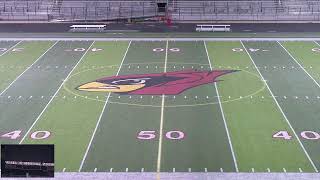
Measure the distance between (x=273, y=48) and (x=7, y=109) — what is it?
46.9 feet

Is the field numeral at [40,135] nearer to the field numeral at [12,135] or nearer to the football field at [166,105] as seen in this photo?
the football field at [166,105]

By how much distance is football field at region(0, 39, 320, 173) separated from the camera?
15.1 metres

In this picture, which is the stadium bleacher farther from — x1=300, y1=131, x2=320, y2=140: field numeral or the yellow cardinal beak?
x1=300, y1=131, x2=320, y2=140: field numeral

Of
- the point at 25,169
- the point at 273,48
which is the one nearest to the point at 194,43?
the point at 273,48

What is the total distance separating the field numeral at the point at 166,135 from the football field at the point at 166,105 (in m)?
0.03

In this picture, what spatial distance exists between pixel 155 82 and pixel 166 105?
2843 millimetres

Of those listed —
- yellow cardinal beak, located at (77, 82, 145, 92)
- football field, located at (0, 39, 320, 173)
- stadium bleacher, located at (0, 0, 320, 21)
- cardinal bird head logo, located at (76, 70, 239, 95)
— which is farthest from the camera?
stadium bleacher, located at (0, 0, 320, 21)

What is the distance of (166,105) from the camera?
19469 mm

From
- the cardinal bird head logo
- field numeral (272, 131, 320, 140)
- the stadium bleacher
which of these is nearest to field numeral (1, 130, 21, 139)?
the cardinal bird head logo

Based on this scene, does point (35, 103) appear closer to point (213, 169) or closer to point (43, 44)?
point (213, 169)

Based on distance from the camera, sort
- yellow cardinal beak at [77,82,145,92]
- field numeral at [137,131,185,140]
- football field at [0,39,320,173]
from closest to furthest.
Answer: football field at [0,39,320,173]
field numeral at [137,131,185,140]
yellow cardinal beak at [77,82,145,92]

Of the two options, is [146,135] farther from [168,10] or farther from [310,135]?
[168,10]

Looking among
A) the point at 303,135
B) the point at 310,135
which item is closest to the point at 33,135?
the point at 303,135

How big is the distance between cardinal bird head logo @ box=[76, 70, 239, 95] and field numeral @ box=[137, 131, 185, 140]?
405 cm
